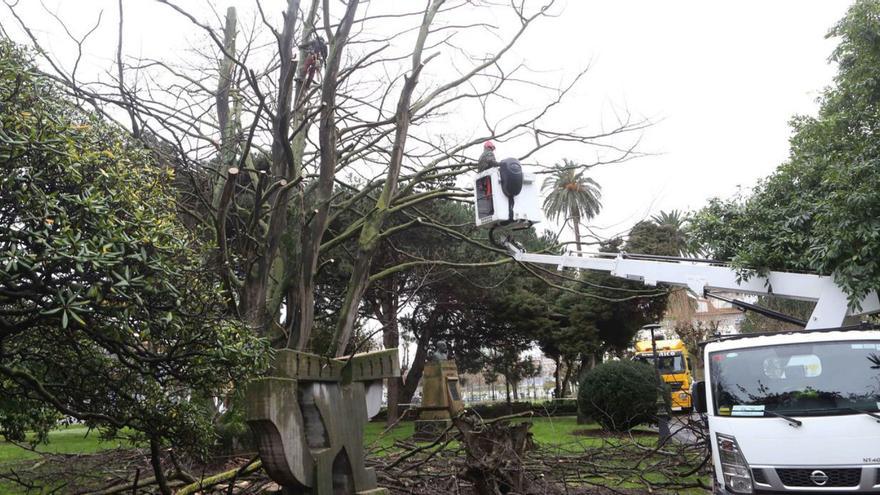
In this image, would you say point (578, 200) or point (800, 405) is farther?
point (578, 200)

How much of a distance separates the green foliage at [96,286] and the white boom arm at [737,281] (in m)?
5.89

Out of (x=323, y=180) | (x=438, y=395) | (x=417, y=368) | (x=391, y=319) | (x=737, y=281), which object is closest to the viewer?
(x=737, y=281)

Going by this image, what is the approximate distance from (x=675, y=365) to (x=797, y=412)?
73.0ft

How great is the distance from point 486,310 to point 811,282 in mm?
21187

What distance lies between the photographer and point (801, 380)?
6.70 meters

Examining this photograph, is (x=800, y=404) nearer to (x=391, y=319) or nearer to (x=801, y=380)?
(x=801, y=380)

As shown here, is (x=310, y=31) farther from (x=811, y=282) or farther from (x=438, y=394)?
(x=438, y=394)

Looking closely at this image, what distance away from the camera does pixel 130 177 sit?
4.27m

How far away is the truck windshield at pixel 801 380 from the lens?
6.46 m

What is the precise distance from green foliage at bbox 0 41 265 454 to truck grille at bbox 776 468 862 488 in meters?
4.93

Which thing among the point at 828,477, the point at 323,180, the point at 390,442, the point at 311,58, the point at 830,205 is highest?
the point at 311,58

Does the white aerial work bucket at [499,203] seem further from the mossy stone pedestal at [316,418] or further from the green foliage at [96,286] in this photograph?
A: the green foliage at [96,286]

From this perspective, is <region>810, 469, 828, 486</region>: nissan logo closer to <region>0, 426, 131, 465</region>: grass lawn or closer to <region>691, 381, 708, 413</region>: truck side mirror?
<region>691, 381, 708, 413</region>: truck side mirror

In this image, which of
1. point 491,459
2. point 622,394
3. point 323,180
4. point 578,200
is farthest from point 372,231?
point 578,200
